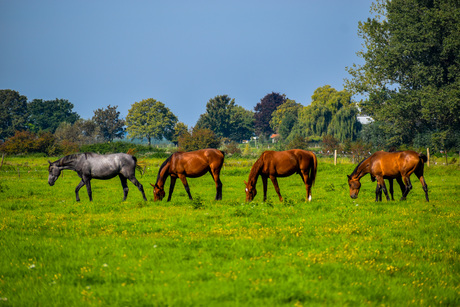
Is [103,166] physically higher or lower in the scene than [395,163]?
lower

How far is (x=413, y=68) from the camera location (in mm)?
52750

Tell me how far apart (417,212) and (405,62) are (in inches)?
1778

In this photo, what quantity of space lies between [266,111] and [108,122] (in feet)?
170

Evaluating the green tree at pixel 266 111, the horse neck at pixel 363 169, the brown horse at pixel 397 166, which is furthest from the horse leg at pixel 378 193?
the green tree at pixel 266 111

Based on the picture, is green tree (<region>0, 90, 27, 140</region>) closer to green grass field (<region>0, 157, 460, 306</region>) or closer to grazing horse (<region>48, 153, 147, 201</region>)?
grazing horse (<region>48, 153, 147, 201</region>)

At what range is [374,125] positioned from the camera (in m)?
63.0

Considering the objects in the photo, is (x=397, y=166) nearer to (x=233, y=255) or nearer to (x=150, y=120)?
(x=233, y=255)

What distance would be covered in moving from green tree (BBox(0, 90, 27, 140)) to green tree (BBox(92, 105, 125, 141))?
57.3 ft

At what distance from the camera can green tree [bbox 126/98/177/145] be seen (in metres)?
105

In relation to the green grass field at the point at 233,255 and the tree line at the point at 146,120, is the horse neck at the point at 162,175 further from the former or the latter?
the tree line at the point at 146,120

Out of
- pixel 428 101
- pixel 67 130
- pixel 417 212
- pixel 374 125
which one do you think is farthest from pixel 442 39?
pixel 67 130

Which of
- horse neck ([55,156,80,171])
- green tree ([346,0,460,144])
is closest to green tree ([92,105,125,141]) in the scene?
green tree ([346,0,460,144])

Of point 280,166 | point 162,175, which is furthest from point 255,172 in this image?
point 162,175

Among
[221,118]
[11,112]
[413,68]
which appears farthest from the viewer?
[221,118]
